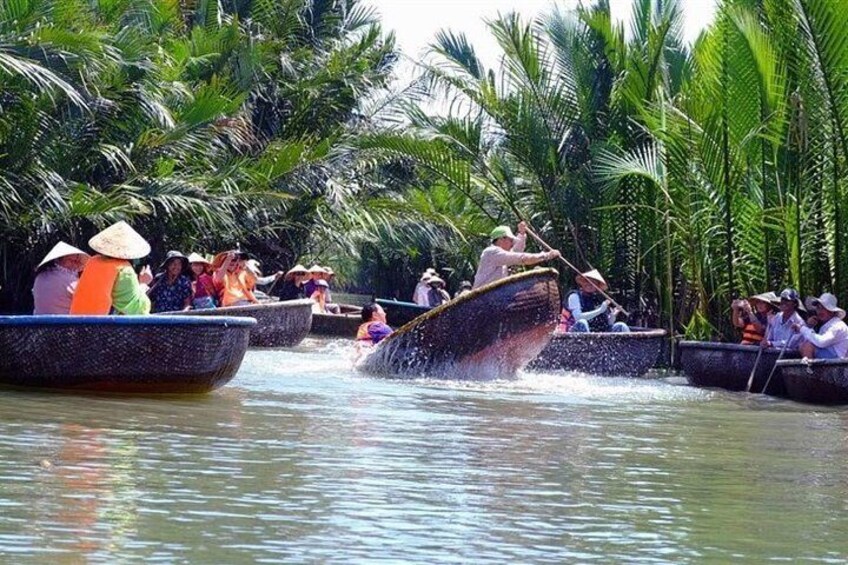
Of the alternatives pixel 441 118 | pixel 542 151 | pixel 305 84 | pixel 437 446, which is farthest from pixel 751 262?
pixel 305 84

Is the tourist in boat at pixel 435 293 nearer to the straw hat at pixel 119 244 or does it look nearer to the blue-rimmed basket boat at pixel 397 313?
the blue-rimmed basket boat at pixel 397 313

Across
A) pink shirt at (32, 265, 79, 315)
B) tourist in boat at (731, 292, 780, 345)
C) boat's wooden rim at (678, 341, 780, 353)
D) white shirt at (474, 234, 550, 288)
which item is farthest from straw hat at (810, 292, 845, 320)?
pink shirt at (32, 265, 79, 315)

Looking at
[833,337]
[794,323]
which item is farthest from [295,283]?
[833,337]

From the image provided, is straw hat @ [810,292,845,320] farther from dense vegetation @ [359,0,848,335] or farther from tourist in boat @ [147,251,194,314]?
tourist in boat @ [147,251,194,314]

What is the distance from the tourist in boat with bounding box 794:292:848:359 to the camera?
1414cm

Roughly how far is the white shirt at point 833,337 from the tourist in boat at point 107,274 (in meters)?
5.66

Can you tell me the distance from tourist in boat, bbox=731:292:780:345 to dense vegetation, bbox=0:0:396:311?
269 inches

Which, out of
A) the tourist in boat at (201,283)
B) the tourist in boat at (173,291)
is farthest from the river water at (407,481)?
the tourist in boat at (201,283)

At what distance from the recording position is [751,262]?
1734 centimetres

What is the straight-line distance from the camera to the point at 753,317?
1612 centimetres

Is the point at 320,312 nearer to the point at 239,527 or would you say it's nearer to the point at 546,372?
the point at 546,372

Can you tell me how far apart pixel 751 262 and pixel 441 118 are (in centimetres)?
665

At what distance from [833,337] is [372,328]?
13.8 ft

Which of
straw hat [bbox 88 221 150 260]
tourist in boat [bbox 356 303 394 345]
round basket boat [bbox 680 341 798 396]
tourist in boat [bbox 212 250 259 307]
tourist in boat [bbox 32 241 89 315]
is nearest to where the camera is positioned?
straw hat [bbox 88 221 150 260]
